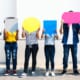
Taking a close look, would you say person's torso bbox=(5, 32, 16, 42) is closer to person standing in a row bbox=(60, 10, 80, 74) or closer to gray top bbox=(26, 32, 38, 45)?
gray top bbox=(26, 32, 38, 45)

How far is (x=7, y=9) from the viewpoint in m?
12.4

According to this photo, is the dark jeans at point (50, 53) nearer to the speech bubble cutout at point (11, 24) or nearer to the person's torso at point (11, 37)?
the person's torso at point (11, 37)

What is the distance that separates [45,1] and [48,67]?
236 centimetres

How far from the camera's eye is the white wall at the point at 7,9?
12375mm

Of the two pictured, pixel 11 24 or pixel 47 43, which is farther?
pixel 11 24

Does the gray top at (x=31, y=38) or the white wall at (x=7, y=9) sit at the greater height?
the white wall at (x=7, y=9)

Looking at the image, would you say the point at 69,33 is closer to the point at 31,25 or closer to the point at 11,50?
the point at 31,25

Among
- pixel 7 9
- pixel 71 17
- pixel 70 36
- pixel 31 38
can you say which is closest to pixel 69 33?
pixel 70 36

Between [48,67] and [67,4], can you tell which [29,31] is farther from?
[67,4]

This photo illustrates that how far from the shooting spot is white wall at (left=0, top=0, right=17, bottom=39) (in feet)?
40.6

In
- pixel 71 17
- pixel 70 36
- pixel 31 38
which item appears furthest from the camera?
pixel 71 17

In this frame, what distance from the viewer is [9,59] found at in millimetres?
11016

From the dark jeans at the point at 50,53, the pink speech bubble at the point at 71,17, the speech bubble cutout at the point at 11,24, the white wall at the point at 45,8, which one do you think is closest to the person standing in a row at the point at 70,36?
the pink speech bubble at the point at 71,17

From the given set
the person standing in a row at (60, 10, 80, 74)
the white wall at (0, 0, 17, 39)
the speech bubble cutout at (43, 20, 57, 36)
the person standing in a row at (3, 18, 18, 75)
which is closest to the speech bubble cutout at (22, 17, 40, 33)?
the speech bubble cutout at (43, 20, 57, 36)
